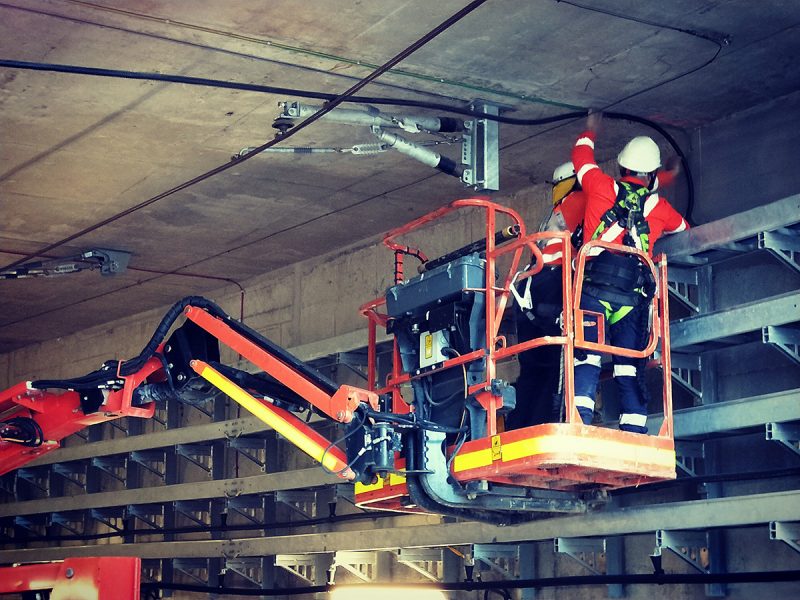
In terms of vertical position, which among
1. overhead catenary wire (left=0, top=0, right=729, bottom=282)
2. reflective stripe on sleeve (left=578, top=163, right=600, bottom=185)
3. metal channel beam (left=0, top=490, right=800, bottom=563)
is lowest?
metal channel beam (left=0, top=490, right=800, bottom=563)

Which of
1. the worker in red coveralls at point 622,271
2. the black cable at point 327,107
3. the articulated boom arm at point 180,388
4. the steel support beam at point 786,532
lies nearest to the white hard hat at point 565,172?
the worker in red coveralls at point 622,271

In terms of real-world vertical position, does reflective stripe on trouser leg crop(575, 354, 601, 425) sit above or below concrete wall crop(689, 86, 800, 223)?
below

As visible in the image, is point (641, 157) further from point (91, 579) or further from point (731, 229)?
point (91, 579)

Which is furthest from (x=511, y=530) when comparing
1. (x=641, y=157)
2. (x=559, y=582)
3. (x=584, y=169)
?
(x=641, y=157)

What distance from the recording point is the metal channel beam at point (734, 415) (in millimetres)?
8172

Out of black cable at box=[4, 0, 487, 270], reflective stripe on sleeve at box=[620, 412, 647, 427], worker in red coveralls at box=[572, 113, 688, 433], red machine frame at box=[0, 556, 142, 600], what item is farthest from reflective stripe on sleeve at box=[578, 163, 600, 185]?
red machine frame at box=[0, 556, 142, 600]

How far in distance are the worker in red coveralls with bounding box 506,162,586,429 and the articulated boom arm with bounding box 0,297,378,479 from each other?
4.78ft

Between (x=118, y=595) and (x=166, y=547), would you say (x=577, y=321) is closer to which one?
(x=118, y=595)

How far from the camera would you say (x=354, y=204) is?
12125 mm

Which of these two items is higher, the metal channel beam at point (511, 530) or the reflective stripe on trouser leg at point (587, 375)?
the reflective stripe on trouser leg at point (587, 375)

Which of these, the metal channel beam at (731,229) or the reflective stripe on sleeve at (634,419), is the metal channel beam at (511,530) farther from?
the metal channel beam at (731,229)

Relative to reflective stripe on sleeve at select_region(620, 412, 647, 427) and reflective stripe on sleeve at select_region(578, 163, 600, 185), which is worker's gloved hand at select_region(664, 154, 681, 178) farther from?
reflective stripe on sleeve at select_region(620, 412, 647, 427)

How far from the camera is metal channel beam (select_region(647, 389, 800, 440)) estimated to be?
817 centimetres

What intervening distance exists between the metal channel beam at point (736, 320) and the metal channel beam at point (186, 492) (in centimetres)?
374
